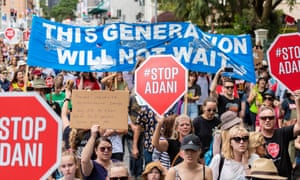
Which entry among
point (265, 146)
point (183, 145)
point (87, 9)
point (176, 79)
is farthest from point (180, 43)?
point (87, 9)

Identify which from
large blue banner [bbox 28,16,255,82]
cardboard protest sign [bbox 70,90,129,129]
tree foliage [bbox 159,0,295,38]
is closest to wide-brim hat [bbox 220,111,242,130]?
cardboard protest sign [bbox 70,90,129,129]

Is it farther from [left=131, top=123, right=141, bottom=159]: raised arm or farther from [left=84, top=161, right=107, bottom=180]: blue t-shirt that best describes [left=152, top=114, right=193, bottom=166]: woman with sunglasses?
[left=131, top=123, right=141, bottom=159]: raised arm

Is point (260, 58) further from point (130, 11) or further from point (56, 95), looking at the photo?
point (130, 11)

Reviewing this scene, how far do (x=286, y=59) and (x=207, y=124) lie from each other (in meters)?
1.33

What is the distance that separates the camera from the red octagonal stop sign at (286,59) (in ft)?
25.2

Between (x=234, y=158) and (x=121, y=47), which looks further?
(x=121, y=47)

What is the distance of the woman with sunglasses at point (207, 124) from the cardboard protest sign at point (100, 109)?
1.10m

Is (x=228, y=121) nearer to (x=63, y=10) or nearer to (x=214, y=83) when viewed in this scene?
(x=214, y=83)

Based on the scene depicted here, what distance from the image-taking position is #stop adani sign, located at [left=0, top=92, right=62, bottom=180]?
13.0 ft

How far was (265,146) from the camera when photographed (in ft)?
23.5

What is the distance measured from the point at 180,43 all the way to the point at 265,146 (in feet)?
15.1

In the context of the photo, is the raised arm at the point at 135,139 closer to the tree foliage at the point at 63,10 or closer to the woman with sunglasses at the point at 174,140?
the woman with sunglasses at the point at 174,140

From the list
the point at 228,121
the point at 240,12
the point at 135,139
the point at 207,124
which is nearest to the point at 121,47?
the point at 135,139

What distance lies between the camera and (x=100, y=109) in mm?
7816
